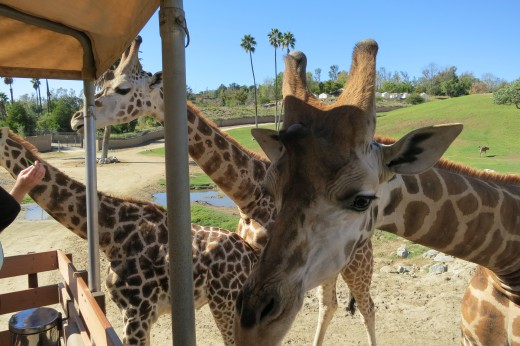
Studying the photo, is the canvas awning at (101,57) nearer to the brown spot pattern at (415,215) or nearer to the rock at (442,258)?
the brown spot pattern at (415,215)

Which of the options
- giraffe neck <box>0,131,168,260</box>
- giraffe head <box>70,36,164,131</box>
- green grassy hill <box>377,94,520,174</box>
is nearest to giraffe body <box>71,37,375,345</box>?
giraffe head <box>70,36,164,131</box>

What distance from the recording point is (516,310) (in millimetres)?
2672

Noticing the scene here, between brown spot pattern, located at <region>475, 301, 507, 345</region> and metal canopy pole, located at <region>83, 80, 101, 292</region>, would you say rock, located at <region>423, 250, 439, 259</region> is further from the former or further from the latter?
metal canopy pole, located at <region>83, 80, 101, 292</region>

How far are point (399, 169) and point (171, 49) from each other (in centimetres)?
→ 138

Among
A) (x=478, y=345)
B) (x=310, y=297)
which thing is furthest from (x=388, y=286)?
(x=478, y=345)

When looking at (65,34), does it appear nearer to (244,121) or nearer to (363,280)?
(363,280)

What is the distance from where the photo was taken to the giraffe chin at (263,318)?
5.50 feet

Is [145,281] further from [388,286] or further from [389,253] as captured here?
[389,253]

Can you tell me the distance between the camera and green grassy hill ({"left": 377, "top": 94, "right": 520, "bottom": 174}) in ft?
97.2

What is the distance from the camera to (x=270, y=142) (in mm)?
2469

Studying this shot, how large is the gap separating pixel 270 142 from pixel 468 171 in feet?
5.11

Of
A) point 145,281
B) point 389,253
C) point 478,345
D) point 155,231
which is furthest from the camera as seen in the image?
point 389,253

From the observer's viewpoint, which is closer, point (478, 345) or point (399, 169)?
point (399, 169)

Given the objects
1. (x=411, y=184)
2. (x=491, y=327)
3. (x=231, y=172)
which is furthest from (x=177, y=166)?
(x=231, y=172)
